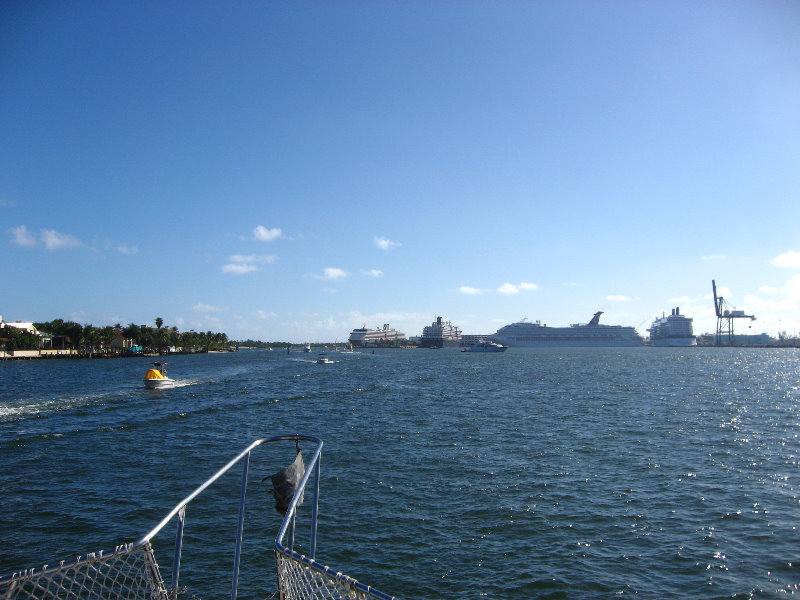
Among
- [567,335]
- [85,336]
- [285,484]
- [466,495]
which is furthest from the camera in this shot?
[567,335]

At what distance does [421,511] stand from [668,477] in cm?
897

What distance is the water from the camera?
1066 centimetres

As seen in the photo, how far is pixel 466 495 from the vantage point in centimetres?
1528

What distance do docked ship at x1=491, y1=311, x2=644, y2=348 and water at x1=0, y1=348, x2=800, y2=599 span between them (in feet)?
526

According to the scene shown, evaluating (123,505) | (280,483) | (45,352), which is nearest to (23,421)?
(123,505)

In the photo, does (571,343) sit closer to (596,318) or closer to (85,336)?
(596,318)

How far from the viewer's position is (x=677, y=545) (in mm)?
11844

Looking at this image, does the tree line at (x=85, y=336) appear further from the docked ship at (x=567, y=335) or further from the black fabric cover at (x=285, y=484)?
the black fabric cover at (x=285, y=484)

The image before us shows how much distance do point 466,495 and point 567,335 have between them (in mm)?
183688

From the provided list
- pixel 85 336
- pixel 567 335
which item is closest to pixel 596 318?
pixel 567 335

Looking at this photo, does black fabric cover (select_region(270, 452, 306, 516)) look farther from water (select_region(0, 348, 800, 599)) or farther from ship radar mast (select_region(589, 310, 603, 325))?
ship radar mast (select_region(589, 310, 603, 325))

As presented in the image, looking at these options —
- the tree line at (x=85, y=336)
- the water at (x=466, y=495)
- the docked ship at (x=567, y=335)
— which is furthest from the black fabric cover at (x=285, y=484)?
the docked ship at (x=567, y=335)

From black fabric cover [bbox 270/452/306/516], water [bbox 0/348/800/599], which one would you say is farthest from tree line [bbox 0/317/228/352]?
black fabric cover [bbox 270/452/306/516]

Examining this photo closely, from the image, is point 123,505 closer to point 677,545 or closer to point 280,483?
point 280,483
